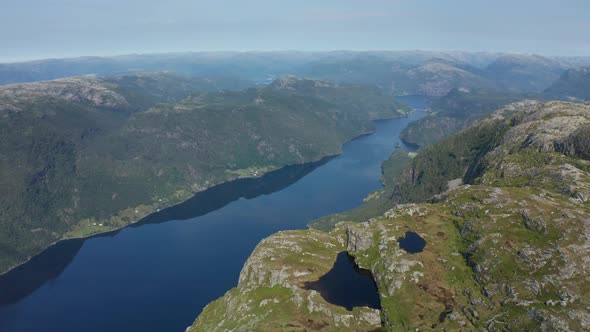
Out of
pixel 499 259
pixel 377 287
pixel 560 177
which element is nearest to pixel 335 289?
pixel 377 287

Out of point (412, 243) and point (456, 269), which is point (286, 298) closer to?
point (412, 243)

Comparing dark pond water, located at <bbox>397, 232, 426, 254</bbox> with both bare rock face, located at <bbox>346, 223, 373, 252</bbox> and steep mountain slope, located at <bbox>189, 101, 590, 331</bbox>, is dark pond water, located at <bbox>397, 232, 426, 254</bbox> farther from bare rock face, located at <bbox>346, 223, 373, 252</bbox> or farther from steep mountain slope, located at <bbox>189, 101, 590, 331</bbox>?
bare rock face, located at <bbox>346, 223, 373, 252</bbox>

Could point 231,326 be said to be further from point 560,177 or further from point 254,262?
point 560,177

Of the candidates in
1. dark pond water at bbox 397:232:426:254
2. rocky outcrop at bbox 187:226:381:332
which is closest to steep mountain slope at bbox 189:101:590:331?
rocky outcrop at bbox 187:226:381:332

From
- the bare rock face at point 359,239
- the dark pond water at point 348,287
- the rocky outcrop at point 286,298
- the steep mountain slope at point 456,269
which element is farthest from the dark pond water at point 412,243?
the rocky outcrop at point 286,298

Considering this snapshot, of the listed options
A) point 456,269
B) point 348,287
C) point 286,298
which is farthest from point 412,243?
point 286,298

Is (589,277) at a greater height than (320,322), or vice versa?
(589,277)
